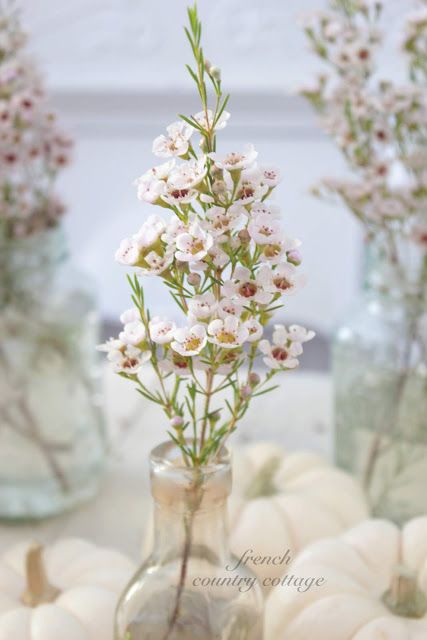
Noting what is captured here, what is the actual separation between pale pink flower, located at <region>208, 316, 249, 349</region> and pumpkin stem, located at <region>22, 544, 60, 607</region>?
0.30 m

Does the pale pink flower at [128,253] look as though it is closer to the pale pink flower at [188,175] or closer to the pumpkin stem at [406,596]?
the pale pink flower at [188,175]

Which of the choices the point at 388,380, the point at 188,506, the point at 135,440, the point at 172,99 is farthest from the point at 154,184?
the point at 172,99

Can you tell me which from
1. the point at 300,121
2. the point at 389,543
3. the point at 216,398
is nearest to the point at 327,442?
the point at 216,398

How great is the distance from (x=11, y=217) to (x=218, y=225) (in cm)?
59

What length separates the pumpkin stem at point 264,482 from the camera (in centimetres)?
97

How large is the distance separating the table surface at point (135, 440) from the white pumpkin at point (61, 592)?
21 centimetres

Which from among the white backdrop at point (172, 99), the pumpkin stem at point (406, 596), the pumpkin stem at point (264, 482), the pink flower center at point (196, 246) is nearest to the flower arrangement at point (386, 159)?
the pumpkin stem at point (264, 482)

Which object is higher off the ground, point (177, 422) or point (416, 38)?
point (416, 38)

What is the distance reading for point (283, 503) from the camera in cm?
92

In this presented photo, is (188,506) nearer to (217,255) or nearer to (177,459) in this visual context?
(177,459)

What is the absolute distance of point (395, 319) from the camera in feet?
3.37

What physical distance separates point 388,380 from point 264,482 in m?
0.19

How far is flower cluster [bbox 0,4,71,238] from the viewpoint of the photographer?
933mm

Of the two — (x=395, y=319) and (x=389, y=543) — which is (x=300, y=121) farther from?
(x=389, y=543)
